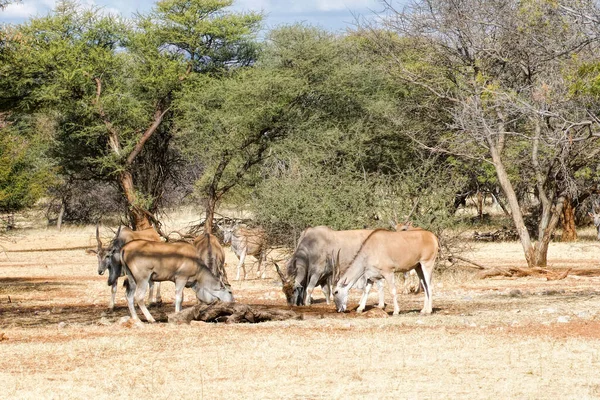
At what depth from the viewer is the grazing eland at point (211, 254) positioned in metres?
20.9

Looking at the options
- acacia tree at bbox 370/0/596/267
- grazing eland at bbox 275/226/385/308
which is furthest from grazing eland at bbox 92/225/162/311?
acacia tree at bbox 370/0/596/267

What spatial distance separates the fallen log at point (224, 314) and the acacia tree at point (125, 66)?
2102 centimetres

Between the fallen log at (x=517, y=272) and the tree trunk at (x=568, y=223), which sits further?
the tree trunk at (x=568, y=223)

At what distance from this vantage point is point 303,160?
3412 centimetres

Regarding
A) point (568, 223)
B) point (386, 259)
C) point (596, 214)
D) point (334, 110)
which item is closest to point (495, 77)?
point (334, 110)

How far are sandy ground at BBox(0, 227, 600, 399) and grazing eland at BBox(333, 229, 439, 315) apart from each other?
0.51 meters

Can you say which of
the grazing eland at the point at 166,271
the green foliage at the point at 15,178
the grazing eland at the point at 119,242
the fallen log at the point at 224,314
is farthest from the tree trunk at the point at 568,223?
the fallen log at the point at 224,314

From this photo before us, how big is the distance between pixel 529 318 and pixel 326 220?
10.4 metres

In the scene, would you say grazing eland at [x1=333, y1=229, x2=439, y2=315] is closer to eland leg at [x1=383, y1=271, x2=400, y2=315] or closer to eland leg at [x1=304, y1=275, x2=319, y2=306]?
eland leg at [x1=383, y1=271, x2=400, y2=315]

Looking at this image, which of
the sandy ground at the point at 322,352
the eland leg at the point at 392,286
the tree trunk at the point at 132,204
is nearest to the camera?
the sandy ground at the point at 322,352

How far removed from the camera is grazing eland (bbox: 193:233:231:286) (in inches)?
823

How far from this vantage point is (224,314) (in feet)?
54.9

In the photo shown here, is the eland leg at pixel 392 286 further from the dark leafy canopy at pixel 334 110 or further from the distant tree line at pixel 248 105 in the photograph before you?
the dark leafy canopy at pixel 334 110

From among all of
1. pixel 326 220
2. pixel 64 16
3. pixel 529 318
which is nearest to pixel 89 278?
pixel 326 220
